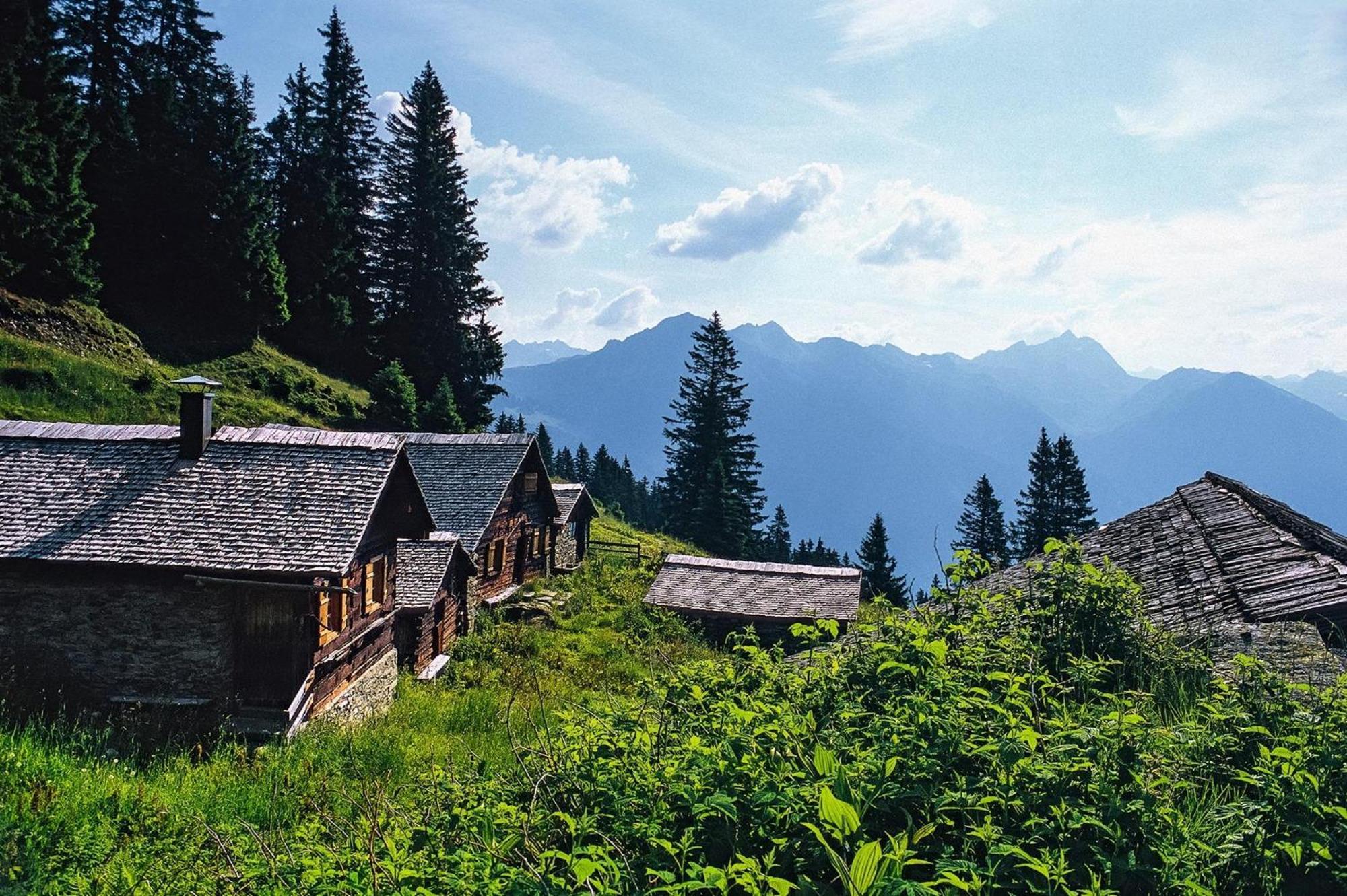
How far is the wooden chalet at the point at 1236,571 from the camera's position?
6.70 m

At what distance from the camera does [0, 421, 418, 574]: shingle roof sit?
14297 millimetres

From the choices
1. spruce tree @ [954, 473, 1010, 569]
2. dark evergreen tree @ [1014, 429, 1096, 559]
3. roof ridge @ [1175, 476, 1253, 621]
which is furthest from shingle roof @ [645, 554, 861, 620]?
dark evergreen tree @ [1014, 429, 1096, 559]

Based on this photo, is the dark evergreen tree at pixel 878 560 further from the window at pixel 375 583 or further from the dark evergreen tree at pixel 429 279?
the window at pixel 375 583

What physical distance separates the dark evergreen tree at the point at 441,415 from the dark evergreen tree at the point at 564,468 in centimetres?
4046

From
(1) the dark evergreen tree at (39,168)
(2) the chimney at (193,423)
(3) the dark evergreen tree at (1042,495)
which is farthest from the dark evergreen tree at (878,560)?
(1) the dark evergreen tree at (39,168)

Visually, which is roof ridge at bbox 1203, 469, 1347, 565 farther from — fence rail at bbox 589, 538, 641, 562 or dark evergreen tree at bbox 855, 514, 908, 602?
dark evergreen tree at bbox 855, 514, 908, 602

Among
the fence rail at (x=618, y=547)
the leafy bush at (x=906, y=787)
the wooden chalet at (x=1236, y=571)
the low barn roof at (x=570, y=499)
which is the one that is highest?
the low barn roof at (x=570, y=499)

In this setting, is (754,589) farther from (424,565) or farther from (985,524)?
(985,524)

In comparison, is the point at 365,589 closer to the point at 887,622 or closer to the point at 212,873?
the point at 212,873

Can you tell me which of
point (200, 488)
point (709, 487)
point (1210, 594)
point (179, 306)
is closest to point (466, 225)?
point (179, 306)

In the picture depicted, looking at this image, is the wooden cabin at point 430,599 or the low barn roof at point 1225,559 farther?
the wooden cabin at point 430,599

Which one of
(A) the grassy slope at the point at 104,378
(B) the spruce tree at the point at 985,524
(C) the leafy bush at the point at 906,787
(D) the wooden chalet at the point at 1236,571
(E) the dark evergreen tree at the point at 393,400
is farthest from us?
(B) the spruce tree at the point at 985,524

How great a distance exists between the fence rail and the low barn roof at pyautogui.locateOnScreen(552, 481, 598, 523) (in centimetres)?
219

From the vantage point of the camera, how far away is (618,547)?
148 feet
